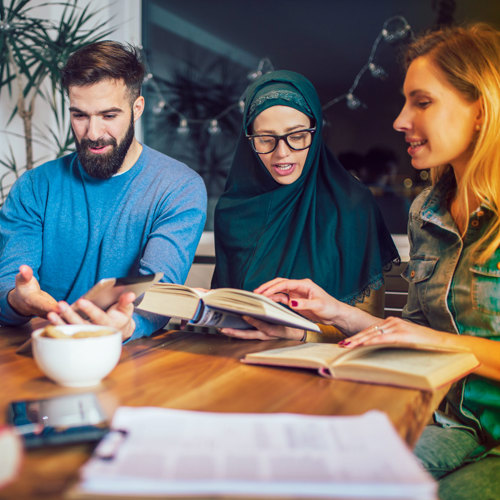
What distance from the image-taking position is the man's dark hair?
173cm

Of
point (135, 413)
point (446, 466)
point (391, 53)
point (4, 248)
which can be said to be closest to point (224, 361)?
point (135, 413)

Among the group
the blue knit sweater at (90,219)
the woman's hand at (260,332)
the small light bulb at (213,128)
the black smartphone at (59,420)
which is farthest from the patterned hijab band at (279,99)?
the small light bulb at (213,128)

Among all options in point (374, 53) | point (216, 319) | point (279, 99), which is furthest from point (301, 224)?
point (374, 53)

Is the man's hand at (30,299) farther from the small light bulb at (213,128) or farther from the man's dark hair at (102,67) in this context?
the small light bulb at (213,128)

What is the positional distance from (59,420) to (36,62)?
250 cm

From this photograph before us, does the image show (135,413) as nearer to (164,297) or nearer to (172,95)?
(164,297)

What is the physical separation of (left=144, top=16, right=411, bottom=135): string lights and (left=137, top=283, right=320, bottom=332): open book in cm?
191

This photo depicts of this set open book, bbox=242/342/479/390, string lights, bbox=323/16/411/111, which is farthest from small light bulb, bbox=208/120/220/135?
open book, bbox=242/342/479/390

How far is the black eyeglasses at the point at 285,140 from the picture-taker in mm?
1807

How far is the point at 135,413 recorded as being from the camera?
74cm

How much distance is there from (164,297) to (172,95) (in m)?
2.24

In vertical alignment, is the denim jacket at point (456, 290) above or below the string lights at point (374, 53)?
below

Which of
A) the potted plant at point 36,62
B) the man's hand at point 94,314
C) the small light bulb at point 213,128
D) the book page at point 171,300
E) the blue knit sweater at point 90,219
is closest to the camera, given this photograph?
the man's hand at point 94,314

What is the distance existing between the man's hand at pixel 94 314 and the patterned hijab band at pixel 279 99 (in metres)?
0.94
